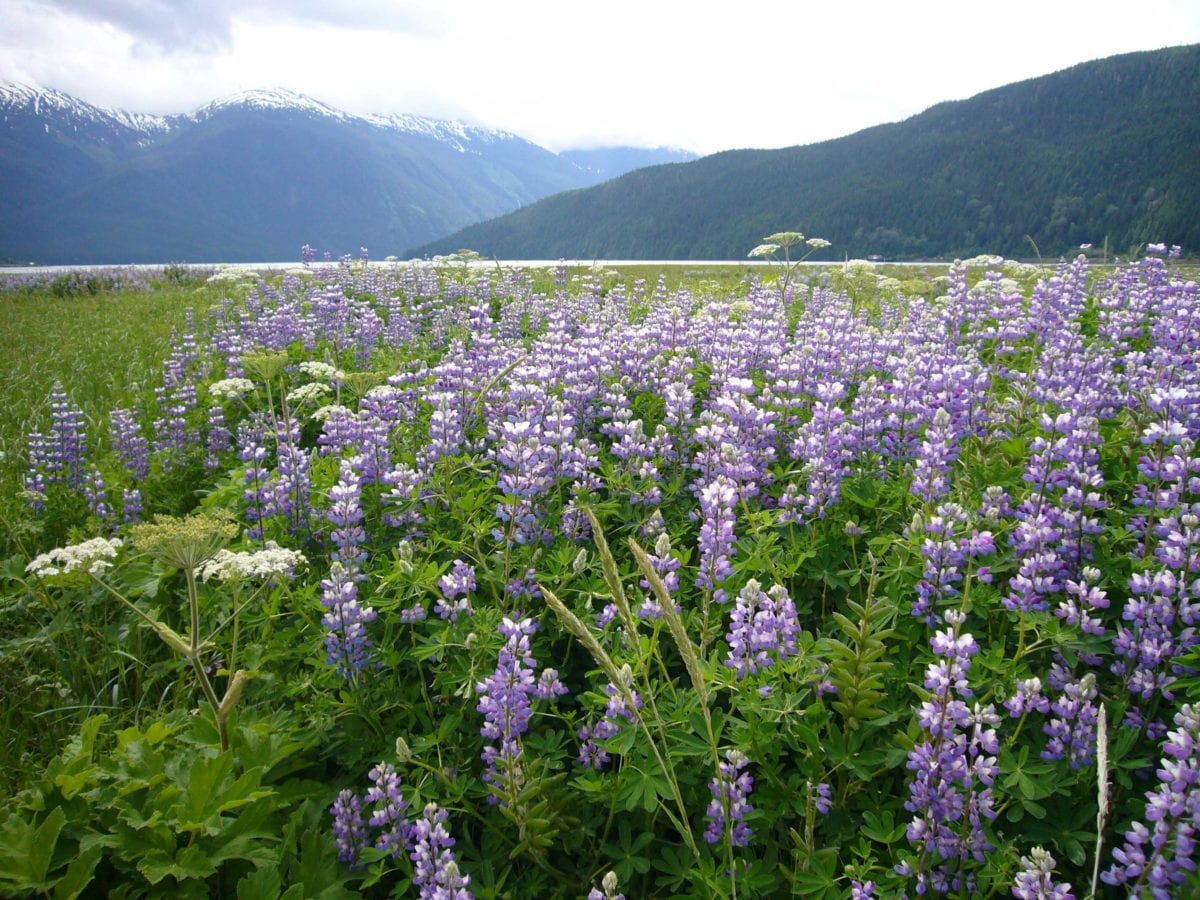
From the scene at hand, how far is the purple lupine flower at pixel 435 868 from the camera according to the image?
1.95 metres

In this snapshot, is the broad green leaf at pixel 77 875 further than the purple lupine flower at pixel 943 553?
No

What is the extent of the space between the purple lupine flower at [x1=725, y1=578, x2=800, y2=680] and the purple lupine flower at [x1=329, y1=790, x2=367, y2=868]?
5.06 ft

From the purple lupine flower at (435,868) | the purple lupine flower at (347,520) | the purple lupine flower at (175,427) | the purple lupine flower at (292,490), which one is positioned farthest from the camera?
the purple lupine flower at (175,427)

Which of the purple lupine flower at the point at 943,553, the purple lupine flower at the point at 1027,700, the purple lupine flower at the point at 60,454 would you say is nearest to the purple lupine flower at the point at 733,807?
the purple lupine flower at the point at 1027,700

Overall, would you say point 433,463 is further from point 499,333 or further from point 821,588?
point 499,333

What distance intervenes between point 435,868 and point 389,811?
0.32 meters

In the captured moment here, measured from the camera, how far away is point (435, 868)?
7.02ft

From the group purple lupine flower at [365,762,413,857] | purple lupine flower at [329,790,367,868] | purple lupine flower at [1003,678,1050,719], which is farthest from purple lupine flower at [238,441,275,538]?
purple lupine flower at [1003,678,1050,719]

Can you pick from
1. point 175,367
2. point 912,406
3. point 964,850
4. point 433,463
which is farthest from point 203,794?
point 175,367

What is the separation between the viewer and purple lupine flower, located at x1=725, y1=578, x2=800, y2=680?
237cm

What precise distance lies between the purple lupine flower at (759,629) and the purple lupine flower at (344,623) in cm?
161

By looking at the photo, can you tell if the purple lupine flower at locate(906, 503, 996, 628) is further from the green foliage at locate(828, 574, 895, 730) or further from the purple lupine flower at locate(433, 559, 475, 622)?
the purple lupine flower at locate(433, 559, 475, 622)

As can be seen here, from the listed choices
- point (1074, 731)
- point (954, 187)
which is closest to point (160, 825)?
point (1074, 731)

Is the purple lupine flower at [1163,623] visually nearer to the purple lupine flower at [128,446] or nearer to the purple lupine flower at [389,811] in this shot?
the purple lupine flower at [389,811]
